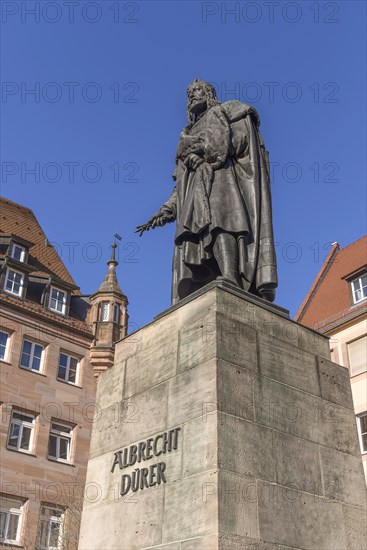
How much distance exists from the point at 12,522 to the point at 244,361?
25.8 metres

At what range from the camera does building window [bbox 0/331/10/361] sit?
31.6 meters

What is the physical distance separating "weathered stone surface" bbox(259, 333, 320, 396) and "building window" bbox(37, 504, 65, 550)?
2507 centimetres

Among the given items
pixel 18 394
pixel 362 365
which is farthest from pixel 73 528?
pixel 362 365

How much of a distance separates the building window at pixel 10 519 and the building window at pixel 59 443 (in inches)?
113

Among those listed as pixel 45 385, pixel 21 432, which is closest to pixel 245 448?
pixel 21 432

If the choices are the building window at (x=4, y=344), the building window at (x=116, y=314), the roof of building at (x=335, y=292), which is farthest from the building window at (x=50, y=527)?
the roof of building at (x=335, y=292)

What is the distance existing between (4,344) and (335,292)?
56.8ft

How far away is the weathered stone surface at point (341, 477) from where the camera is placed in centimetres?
627

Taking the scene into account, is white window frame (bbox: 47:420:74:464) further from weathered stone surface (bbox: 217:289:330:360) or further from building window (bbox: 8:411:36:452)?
weathered stone surface (bbox: 217:289:330:360)

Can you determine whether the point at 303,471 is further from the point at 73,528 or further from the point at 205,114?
the point at 73,528

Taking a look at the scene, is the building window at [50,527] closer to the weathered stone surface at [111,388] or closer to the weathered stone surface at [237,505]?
the weathered stone surface at [111,388]

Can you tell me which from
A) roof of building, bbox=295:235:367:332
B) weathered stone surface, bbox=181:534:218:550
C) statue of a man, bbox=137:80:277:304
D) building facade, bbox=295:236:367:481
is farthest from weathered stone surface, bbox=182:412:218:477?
roof of building, bbox=295:235:367:332

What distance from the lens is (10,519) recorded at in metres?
28.6

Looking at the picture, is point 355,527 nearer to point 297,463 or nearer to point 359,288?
point 297,463
